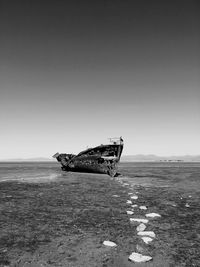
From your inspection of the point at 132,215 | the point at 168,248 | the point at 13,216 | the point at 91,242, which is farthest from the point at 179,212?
the point at 13,216

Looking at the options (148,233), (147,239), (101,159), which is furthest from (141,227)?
(101,159)

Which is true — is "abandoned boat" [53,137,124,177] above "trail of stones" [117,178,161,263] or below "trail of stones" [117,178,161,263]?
above

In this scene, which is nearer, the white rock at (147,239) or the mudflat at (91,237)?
the mudflat at (91,237)

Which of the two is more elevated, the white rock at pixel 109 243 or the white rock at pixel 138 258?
the white rock at pixel 138 258

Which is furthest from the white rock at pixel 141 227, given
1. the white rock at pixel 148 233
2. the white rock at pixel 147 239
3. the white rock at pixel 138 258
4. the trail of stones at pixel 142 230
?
the white rock at pixel 138 258

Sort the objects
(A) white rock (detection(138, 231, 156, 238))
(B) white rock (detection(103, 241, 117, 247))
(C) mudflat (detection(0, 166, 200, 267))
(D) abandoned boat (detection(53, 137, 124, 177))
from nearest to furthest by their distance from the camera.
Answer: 1. (C) mudflat (detection(0, 166, 200, 267))
2. (B) white rock (detection(103, 241, 117, 247))
3. (A) white rock (detection(138, 231, 156, 238))
4. (D) abandoned boat (detection(53, 137, 124, 177))

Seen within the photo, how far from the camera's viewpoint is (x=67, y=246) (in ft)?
19.0

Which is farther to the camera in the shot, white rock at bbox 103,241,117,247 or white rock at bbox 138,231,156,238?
white rock at bbox 138,231,156,238

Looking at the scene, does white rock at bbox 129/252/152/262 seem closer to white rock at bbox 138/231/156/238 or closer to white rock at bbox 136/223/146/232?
white rock at bbox 138/231/156/238

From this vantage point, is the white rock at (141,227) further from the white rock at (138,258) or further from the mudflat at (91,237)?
the white rock at (138,258)

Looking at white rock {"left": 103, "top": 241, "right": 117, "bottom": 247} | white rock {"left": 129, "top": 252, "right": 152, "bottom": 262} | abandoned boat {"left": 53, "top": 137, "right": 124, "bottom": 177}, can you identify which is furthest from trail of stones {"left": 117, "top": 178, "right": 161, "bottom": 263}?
abandoned boat {"left": 53, "top": 137, "right": 124, "bottom": 177}

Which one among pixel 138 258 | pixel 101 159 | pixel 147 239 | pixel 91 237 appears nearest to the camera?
pixel 138 258

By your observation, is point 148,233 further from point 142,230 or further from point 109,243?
point 109,243

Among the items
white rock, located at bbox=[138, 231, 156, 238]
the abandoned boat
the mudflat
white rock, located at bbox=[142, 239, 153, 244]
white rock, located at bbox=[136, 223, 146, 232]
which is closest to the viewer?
the mudflat
